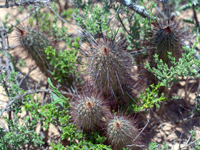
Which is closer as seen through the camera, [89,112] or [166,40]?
[89,112]

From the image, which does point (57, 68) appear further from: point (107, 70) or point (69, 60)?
point (107, 70)

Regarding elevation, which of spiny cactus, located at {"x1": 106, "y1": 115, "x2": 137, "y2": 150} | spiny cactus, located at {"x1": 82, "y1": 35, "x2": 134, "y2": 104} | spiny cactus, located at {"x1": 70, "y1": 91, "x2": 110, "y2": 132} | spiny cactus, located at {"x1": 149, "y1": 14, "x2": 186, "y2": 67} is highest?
spiny cactus, located at {"x1": 149, "y1": 14, "x2": 186, "y2": 67}

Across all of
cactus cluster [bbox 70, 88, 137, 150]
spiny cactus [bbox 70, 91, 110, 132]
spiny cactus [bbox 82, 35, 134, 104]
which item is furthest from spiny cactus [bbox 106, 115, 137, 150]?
spiny cactus [bbox 82, 35, 134, 104]

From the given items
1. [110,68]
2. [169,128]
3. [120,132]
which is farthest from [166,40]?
[169,128]

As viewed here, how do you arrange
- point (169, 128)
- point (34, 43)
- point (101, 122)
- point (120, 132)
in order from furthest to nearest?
point (169, 128), point (34, 43), point (101, 122), point (120, 132)

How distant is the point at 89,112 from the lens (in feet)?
6.79

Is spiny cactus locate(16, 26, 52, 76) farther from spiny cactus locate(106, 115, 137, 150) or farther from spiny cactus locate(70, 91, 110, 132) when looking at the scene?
spiny cactus locate(106, 115, 137, 150)

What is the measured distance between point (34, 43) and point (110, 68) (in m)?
1.07

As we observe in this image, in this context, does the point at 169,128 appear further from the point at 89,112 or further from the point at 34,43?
the point at 34,43

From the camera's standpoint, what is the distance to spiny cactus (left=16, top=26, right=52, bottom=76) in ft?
8.36

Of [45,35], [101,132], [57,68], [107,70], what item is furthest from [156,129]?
[45,35]

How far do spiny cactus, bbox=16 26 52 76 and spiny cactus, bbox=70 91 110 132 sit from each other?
34.4 inches

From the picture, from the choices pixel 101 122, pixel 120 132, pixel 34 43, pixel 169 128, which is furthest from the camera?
pixel 169 128

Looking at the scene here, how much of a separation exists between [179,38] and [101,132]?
1382 millimetres
